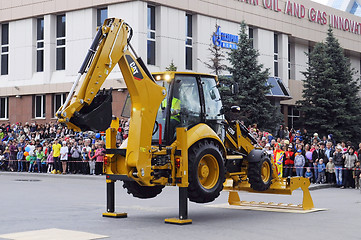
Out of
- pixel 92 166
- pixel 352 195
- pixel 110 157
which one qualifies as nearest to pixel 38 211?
pixel 110 157

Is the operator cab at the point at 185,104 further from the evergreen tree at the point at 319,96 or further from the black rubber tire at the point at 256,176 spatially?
the evergreen tree at the point at 319,96

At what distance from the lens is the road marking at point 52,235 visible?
9.78m

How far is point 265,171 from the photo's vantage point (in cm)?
1407

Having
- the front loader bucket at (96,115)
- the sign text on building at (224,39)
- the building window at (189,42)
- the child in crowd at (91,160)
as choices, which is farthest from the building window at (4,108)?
the front loader bucket at (96,115)

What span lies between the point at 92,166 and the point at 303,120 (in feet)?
61.9

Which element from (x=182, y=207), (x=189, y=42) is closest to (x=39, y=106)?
(x=189, y=42)

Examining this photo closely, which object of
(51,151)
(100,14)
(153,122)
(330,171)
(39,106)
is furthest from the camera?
(39,106)

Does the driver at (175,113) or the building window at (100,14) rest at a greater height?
the building window at (100,14)

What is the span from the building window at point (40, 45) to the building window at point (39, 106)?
2113 mm

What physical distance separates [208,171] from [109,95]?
270 cm

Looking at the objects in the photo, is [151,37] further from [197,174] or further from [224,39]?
[197,174]

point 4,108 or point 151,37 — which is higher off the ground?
point 151,37

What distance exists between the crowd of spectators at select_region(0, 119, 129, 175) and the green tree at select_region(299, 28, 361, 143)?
55.8 feet

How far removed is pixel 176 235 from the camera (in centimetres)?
1018
